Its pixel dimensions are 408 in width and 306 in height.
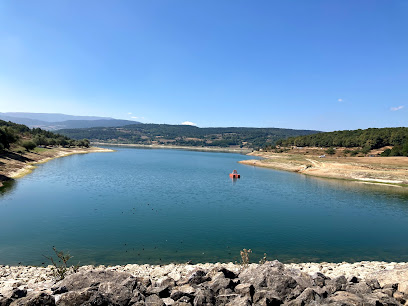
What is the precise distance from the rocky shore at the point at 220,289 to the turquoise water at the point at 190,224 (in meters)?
7.84

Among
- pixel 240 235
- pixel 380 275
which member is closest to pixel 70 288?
pixel 380 275

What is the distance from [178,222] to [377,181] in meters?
58.1

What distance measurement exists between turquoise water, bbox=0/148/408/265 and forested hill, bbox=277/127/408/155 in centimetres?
7994

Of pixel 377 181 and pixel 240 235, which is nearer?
pixel 240 235

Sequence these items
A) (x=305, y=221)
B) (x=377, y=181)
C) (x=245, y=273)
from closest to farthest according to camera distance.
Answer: (x=245, y=273) < (x=305, y=221) < (x=377, y=181)

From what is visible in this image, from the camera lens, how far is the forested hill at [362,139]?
11695cm

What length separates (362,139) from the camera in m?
129

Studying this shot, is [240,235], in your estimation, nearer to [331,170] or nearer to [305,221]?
[305,221]

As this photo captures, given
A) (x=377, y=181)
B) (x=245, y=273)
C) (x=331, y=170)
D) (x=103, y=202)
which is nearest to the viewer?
(x=245, y=273)

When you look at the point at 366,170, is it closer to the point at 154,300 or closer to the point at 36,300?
the point at 154,300

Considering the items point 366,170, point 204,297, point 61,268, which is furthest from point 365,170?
point 61,268

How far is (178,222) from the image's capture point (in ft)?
96.0

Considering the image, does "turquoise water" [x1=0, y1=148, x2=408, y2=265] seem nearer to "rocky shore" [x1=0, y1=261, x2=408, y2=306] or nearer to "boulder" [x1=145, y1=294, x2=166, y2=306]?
"rocky shore" [x1=0, y1=261, x2=408, y2=306]

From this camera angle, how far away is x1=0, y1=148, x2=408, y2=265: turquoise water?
70.6 feet
